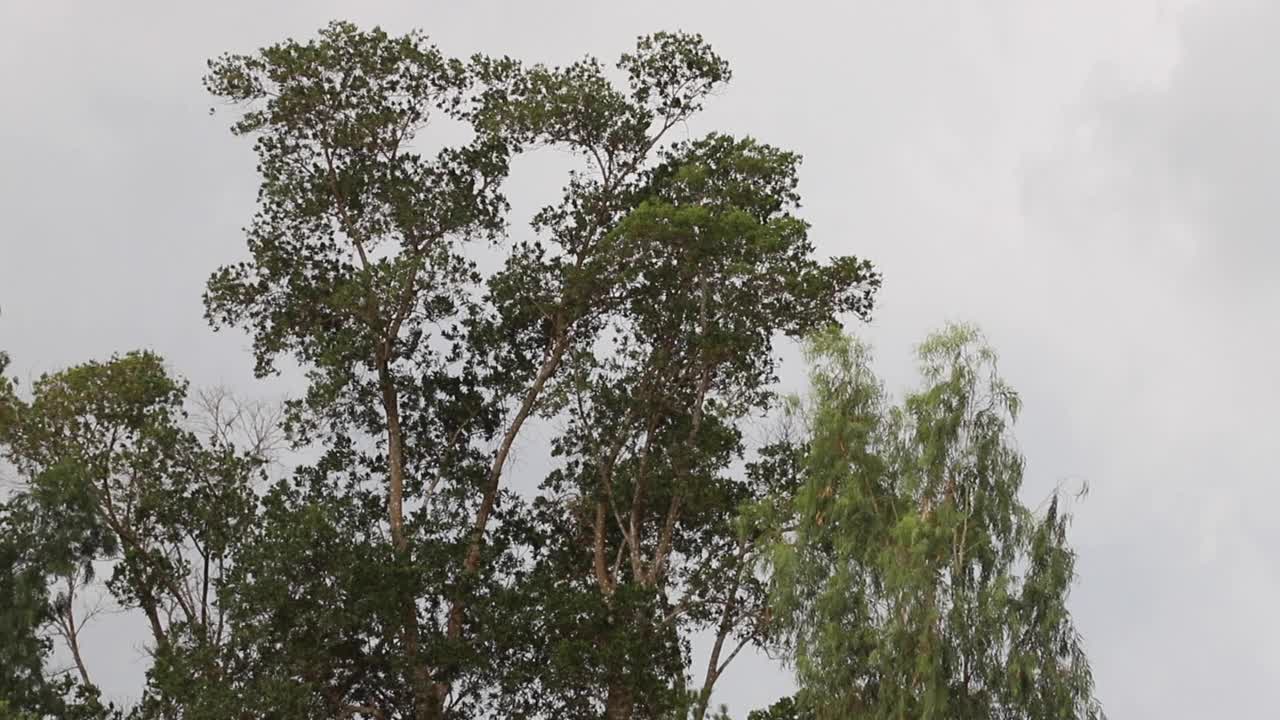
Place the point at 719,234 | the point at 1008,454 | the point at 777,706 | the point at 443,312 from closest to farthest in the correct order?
the point at 1008,454
the point at 777,706
the point at 719,234
the point at 443,312

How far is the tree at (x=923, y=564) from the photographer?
17.1 metres

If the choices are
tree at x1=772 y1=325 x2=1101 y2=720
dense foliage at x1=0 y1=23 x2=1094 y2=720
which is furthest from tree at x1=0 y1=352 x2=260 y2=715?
tree at x1=772 y1=325 x2=1101 y2=720

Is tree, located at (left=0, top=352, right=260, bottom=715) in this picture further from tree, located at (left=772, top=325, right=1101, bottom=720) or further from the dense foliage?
tree, located at (left=772, top=325, right=1101, bottom=720)

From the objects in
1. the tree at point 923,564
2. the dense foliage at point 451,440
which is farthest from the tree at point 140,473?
the tree at point 923,564

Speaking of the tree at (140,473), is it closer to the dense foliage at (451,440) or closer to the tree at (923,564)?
the dense foliage at (451,440)

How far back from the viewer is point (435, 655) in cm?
2166

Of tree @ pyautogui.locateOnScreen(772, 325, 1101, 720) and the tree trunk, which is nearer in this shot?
tree @ pyautogui.locateOnScreen(772, 325, 1101, 720)

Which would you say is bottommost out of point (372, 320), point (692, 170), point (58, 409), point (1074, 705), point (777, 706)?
point (1074, 705)

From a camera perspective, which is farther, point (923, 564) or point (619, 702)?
point (619, 702)

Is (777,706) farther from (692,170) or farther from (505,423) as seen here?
(692,170)

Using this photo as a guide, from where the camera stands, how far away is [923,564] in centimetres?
1750

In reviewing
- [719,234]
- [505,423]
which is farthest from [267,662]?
[719,234]

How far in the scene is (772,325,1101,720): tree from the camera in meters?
17.1

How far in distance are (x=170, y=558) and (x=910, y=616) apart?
38.8 feet
